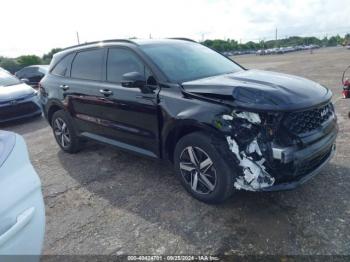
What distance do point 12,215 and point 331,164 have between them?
12.3 ft

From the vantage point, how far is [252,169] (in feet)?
9.31

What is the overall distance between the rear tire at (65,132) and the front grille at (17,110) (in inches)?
128

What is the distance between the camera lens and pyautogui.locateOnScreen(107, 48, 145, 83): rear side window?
389cm

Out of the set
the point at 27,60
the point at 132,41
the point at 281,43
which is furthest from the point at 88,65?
the point at 281,43

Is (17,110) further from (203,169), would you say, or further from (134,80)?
(203,169)

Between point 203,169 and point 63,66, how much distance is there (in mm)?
3434

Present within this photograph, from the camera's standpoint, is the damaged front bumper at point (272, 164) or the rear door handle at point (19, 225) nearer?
the rear door handle at point (19, 225)

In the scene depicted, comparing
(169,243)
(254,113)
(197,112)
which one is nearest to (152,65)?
(197,112)

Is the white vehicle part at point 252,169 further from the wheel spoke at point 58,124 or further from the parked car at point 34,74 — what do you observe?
the parked car at point 34,74

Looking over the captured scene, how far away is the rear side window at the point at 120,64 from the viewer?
3.89 meters

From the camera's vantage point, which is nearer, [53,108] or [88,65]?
[88,65]

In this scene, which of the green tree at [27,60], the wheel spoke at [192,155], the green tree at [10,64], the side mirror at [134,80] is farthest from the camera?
the green tree at [27,60]

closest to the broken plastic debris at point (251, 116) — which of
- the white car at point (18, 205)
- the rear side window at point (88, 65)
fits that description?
the white car at point (18, 205)

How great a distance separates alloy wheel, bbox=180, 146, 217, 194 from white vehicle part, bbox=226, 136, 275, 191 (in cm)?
34
